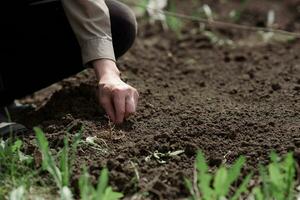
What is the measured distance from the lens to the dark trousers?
116 inches

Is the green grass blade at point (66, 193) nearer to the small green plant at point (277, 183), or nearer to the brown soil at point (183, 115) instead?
the brown soil at point (183, 115)

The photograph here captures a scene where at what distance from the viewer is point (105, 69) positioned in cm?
254

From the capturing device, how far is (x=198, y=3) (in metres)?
5.19

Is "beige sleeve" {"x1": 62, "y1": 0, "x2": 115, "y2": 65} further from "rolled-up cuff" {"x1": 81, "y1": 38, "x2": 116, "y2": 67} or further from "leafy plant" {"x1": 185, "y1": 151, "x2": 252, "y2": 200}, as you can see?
"leafy plant" {"x1": 185, "y1": 151, "x2": 252, "y2": 200}

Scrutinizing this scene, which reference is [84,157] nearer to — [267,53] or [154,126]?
[154,126]

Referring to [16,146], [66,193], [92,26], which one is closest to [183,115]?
[92,26]

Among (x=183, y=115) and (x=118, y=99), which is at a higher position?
(x=118, y=99)

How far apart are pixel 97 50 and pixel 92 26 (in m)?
0.12

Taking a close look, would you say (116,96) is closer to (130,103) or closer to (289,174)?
(130,103)

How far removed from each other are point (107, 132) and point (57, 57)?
674 mm

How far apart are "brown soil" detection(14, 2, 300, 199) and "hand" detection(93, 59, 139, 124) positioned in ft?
0.36

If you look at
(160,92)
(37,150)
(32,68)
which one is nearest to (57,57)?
(32,68)

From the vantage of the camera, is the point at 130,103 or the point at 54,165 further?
the point at 130,103

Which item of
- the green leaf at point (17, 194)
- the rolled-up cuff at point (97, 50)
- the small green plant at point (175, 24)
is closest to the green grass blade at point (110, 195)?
the green leaf at point (17, 194)
